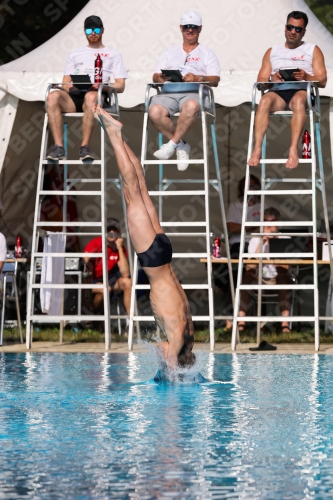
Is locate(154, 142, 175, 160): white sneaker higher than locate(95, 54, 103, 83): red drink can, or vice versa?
locate(95, 54, 103, 83): red drink can

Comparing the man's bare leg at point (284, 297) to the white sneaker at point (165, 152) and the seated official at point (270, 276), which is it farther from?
the white sneaker at point (165, 152)

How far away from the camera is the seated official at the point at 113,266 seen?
11.6 m

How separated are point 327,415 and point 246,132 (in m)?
7.77

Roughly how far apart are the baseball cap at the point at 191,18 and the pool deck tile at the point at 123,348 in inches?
121

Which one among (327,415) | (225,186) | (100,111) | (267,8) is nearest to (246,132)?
(225,186)

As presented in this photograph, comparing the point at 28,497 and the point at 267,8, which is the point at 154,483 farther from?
the point at 267,8

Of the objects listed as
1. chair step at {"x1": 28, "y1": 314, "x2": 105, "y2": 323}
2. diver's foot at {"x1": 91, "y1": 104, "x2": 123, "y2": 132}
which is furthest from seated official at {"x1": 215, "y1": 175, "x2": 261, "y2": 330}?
diver's foot at {"x1": 91, "y1": 104, "x2": 123, "y2": 132}

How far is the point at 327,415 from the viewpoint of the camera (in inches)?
208

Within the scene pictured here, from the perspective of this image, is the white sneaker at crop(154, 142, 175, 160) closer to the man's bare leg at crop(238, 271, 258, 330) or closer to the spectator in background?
the spectator in background

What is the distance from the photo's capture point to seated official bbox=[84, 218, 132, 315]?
11.6 meters

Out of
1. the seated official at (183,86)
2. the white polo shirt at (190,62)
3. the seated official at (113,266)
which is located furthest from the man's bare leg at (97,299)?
the white polo shirt at (190,62)

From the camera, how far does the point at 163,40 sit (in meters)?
10.7

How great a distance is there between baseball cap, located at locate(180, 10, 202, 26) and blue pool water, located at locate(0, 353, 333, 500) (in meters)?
3.57

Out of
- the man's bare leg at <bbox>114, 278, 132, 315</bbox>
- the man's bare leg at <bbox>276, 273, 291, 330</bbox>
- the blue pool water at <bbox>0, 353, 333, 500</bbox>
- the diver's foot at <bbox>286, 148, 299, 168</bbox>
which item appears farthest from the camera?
the man's bare leg at <bbox>114, 278, 132, 315</bbox>
